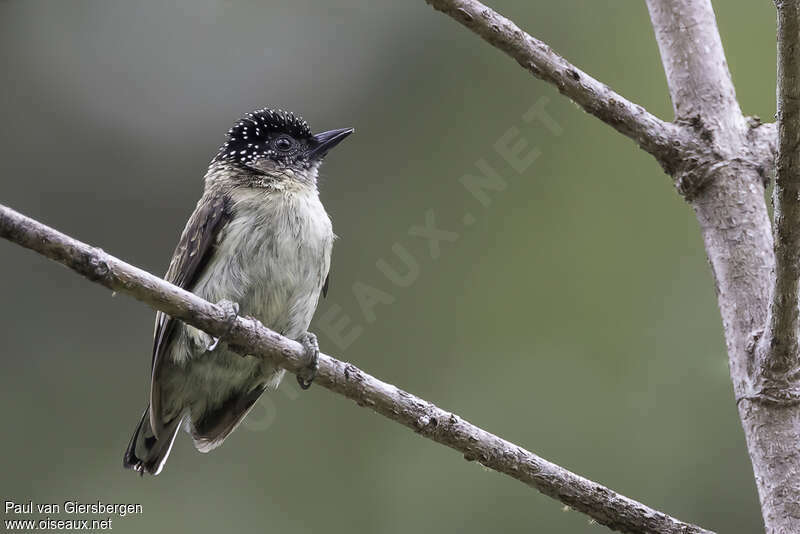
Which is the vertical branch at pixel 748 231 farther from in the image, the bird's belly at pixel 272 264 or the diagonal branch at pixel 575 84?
the bird's belly at pixel 272 264

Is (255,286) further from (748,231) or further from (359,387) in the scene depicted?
(748,231)

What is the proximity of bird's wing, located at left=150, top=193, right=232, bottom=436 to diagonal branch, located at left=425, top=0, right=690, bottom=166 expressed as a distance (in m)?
1.69

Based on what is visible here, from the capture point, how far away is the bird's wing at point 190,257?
13.4 feet

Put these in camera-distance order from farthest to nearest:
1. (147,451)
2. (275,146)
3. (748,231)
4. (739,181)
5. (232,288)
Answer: (275,146) < (147,451) < (232,288) < (739,181) < (748,231)

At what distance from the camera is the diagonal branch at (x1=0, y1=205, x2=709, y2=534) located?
2404mm

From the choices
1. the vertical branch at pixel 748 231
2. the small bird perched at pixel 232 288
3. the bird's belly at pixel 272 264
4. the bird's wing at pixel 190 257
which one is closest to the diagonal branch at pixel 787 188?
the vertical branch at pixel 748 231

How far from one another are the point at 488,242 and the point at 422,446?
5.29 ft

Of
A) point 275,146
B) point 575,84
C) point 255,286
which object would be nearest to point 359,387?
point 575,84

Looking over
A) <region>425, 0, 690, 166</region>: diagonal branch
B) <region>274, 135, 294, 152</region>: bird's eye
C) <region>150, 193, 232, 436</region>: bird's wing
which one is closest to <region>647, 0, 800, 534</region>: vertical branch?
<region>425, 0, 690, 166</region>: diagonal branch

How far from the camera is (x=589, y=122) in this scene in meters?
6.62

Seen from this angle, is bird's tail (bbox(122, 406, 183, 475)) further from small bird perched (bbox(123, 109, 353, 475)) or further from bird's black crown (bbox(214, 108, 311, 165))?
bird's black crown (bbox(214, 108, 311, 165))

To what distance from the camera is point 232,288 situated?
3.97 metres

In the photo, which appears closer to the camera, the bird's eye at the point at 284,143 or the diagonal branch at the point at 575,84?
the diagonal branch at the point at 575,84

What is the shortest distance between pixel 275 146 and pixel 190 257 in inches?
36.6
